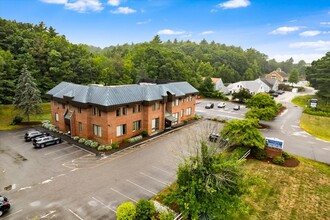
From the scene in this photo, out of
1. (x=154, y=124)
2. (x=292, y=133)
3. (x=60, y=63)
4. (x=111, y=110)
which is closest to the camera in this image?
(x=111, y=110)

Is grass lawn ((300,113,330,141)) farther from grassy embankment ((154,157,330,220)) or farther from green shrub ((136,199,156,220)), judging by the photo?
green shrub ((136,199,156,220))

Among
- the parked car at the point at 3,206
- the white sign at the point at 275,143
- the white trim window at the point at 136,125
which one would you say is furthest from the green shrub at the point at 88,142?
the white sign at the point at 275,143

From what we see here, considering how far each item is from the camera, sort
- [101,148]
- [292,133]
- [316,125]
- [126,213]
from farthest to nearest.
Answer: [316,125] < [292,133] < [101,148] < [126,213]

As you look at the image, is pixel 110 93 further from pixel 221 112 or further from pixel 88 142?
pixel 221 112

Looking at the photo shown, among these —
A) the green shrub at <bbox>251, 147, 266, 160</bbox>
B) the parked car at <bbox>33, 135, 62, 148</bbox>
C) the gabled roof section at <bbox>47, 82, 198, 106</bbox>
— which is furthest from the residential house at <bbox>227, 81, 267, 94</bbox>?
the parked car at <bbox>33, 135, 62, 148</bbox>

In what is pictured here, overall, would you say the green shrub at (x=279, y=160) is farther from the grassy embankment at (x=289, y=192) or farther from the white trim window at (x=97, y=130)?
the white trim window at (x=97, y=130)

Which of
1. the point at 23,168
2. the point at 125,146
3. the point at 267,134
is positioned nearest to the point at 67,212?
the point at 23,168

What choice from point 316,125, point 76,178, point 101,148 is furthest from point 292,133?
point 76,178

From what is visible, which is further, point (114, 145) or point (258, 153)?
point (114, 145)
